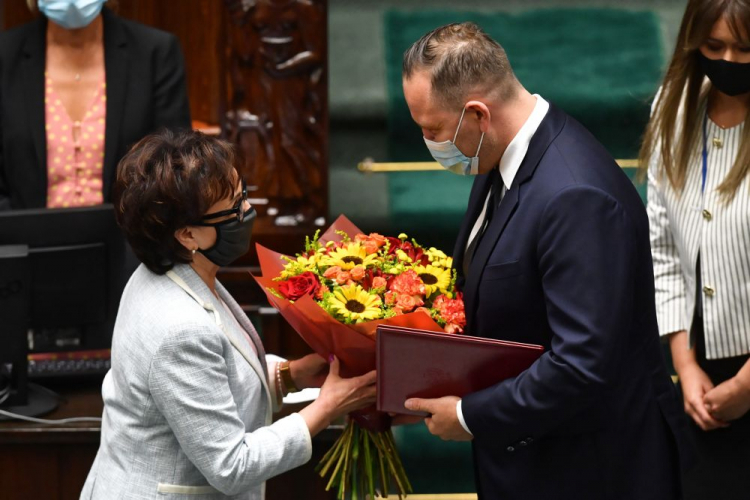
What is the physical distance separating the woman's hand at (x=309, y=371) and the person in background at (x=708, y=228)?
951 mm

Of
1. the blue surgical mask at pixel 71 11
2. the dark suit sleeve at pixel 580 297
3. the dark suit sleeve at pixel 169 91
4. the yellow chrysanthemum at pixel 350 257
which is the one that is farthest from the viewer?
the dark suit sleeve at pixel 169 91

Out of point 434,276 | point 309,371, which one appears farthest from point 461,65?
point 309,371

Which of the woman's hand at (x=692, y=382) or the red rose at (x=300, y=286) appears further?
the woman's hand at (x=692, y=382)

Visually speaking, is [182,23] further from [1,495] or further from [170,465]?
[170,465]

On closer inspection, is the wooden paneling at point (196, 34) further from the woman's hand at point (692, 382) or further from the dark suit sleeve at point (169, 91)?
the woman's hand at point (692, 382)

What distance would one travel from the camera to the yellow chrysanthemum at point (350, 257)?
2.39 m

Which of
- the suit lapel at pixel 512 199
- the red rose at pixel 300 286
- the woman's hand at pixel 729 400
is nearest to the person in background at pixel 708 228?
the woman's hand at pixel 729 400

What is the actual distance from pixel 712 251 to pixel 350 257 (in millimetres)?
985

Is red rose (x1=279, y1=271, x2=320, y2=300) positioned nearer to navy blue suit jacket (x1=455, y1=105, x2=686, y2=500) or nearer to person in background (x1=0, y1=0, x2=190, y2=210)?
navy blue suit jacket (x1=455, y1=105, x2=686, y2=500)

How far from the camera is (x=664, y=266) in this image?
2.95 metres

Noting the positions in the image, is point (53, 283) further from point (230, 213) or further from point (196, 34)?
point (196, 34)

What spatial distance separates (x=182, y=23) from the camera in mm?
5574

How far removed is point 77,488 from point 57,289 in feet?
1.88

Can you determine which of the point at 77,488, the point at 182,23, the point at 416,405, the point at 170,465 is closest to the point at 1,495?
the point at 77,488
